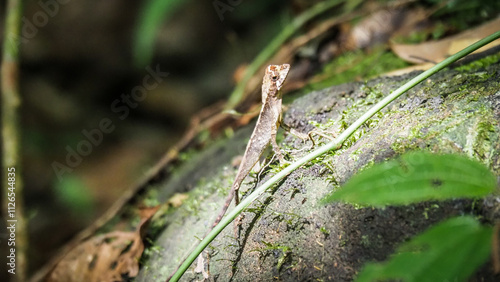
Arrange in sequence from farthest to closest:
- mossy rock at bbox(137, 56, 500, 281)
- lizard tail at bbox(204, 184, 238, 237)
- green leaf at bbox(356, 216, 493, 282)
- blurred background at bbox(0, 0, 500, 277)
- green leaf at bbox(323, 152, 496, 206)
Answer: blurred background at bbox(0, 0, 500, 277) → lizard tail at bbox(204, 184, 238, 237) → mossy rock at bbox(137, 56, 500, 281) → green leaf at bbox(323, 152, 496, 206) → green leaf at bbox(356, 216, 493, 282)

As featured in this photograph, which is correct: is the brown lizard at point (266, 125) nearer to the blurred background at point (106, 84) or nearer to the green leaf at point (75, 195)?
the blurred background at point (106, 84)

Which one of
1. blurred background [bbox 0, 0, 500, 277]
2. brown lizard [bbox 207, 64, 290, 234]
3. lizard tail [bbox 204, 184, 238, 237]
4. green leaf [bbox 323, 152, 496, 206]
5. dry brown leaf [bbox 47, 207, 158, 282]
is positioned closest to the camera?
green leaf [bbox 323, 152, 496, 206]

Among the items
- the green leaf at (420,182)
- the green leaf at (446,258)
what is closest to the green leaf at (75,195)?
the green leaf at (420,182)

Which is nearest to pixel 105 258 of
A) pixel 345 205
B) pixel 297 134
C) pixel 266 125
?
pixel 266 125

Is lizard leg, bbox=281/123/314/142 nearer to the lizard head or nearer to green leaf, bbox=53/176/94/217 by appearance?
the lizard head

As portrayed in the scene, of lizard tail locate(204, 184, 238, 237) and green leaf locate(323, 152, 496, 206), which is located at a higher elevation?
green leaf locate(323, 152, 496, 206)

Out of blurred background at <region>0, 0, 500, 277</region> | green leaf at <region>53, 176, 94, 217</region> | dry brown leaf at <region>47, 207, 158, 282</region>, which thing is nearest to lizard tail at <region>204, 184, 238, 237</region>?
dry brown leaf at <region>47, 207, 158, 282</region>

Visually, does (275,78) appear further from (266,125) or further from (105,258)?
(105,258)
